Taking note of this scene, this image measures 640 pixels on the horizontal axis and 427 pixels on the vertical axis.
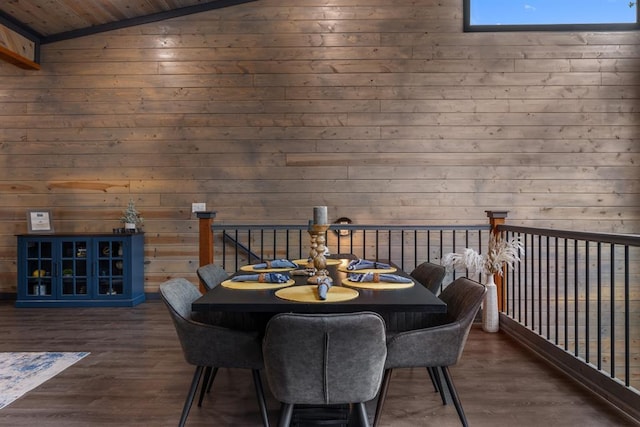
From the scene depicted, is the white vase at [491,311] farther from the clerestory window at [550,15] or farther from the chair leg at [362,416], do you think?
the clerestory window at [550,15]

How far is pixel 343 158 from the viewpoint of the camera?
189 inches

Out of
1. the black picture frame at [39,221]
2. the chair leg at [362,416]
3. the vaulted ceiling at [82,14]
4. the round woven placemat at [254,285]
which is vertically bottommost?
the chair leg at [362,416]

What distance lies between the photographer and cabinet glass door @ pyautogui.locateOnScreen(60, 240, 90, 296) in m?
4.46

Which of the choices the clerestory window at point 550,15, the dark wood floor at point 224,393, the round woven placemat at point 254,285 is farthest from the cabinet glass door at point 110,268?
the clerestory window at point 550,15

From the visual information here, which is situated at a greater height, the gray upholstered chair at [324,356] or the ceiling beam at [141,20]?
the ceiling beam at [141,20]

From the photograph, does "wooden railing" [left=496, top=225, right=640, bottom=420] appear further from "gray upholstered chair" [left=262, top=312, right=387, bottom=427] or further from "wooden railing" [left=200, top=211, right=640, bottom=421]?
"gray upholstered chair" [left=262, top=312, right=387, bottom=427]

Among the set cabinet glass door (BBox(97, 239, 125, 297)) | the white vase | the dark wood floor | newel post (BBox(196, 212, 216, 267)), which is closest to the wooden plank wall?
cabinet glass door (BBox(97, 239, 125, 297))

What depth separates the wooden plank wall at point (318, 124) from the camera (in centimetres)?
472

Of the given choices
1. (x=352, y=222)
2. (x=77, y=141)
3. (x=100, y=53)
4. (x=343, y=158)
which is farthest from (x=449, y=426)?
(x=100, y=53)

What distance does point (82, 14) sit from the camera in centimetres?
454

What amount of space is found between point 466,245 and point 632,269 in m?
1.88

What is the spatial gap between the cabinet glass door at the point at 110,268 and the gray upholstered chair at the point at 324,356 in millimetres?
3679

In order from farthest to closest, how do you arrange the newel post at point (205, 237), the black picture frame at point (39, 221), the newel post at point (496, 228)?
1. the black picture frame at point (39, 221)
2. the newel post at point (205, 237)
3. the newel post at point (496, 228)

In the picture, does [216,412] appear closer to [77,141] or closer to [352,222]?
[352,222]
